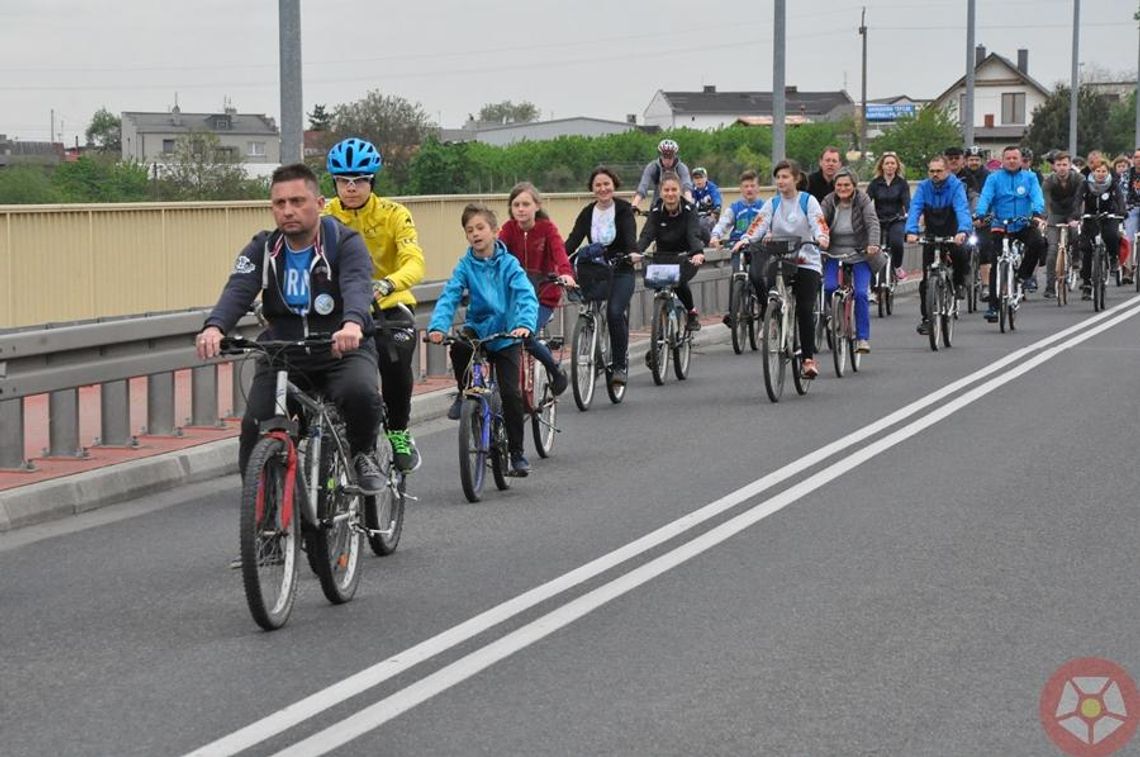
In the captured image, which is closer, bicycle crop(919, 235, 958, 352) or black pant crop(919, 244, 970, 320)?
bicycle crop(919, 235, 958, 352)

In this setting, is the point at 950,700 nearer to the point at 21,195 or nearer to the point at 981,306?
the point at 981,306

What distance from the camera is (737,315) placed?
20562 mm

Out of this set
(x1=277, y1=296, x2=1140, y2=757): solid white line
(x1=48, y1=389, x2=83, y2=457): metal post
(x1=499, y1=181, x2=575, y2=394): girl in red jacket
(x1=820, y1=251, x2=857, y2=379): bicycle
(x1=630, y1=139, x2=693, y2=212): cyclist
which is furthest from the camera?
(x1=630, y1=139, x2=693, y2=212): cyclist

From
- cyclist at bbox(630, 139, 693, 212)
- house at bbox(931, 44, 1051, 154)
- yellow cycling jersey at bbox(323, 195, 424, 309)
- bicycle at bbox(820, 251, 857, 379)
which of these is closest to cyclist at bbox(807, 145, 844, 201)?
cyclist at bbox(630, 139, 693, 212)

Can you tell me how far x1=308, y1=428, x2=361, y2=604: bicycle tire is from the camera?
8.44 meters

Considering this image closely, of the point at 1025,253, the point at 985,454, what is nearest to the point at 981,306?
the point at 1025,253

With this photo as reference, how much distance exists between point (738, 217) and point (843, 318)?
3.73 meters

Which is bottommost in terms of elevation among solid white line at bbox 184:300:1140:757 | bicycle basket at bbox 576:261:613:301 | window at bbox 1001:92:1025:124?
solid white line at bbox 184:300:1140:757

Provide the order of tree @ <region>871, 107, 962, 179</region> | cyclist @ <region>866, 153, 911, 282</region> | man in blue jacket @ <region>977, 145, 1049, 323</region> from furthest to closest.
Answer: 1. tree @ <region>871, 107, 962, 179</region>
2. man in blue jacket @ <region>977, 145, 1049, 323</region>
3. cyclist @ <region>866, 153, 911, 282</region>

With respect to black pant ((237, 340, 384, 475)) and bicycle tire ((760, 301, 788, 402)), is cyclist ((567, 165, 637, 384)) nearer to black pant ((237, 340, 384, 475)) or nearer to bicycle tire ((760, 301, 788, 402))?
bicycle tire ((760, 301, 788, 402))

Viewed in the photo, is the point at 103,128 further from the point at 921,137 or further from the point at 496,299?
the point at 496,299

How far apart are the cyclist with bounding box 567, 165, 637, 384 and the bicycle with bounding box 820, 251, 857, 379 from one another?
6.55 feet

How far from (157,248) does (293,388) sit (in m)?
11.0

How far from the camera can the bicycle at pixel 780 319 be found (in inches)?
650
